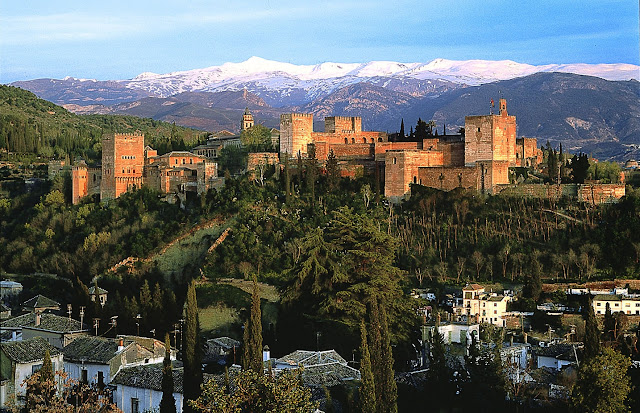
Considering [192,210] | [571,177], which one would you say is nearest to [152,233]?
[192,210]

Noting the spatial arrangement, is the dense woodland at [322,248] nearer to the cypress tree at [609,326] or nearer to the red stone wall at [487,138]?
the red stone wall at [487,138]

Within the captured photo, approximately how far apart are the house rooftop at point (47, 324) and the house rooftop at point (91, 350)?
2.39m

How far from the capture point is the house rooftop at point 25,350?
24.1m

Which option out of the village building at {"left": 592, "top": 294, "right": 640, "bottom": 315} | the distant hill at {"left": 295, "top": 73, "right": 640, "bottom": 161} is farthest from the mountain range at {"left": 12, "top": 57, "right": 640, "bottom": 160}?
the village building at {"left": 592, "top": 294, "right": 640, "bottom": 315}

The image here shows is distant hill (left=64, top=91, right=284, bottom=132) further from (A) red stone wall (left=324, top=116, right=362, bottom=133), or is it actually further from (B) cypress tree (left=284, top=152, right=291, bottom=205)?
(B) cypress tree (left=284, top=152, right=291, bottom=205)

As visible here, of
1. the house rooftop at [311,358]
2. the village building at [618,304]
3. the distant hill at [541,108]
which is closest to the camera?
the house rooftop at [311,358]

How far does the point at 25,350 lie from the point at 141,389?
335cm

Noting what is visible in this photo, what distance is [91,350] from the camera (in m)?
27.1

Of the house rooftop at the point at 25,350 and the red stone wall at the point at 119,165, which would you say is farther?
the red stone wall at the point at 119,165

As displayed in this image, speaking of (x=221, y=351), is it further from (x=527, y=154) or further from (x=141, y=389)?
(x=527, y=154)

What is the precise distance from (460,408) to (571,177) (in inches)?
854

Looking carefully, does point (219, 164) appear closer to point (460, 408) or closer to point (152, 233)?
point (152, 233)

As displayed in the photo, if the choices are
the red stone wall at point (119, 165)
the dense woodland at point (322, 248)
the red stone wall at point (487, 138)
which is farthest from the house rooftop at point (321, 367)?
the red stone wall at point (119, 165)

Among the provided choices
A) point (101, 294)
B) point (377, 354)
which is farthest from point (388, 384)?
point (101, 294)
